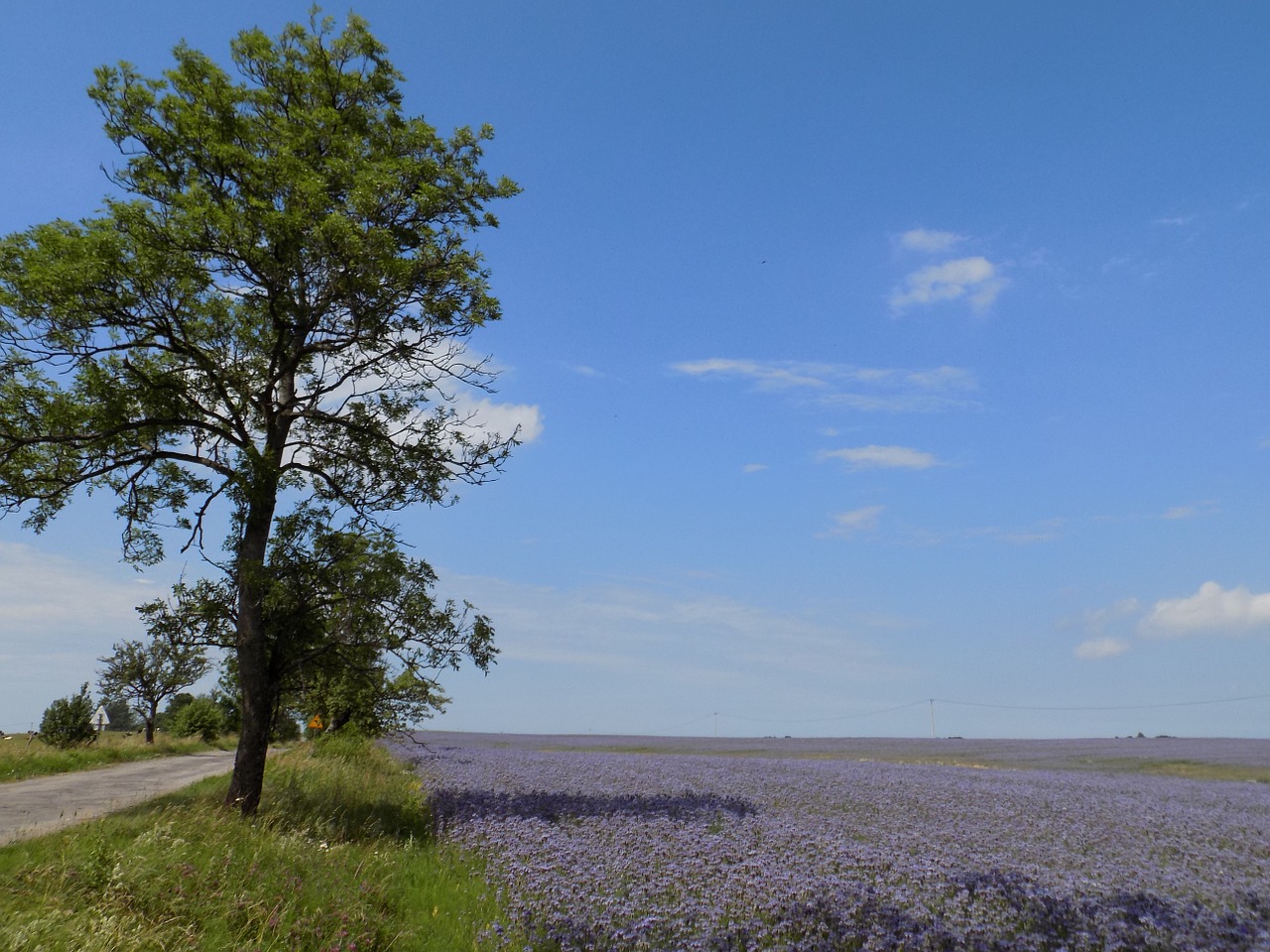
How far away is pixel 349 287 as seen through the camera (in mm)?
12430

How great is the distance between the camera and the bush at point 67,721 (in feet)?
95.1

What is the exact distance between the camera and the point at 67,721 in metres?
29.2

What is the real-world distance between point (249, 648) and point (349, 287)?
5.94 metres

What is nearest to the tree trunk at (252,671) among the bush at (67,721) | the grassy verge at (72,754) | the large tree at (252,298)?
the large tree at (252,298)

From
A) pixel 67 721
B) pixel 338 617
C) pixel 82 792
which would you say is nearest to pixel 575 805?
pixel 338 617

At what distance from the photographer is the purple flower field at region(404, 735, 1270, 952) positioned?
604 centimetres

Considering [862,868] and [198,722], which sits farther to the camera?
[198,722]

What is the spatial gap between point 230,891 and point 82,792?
43.9 ft

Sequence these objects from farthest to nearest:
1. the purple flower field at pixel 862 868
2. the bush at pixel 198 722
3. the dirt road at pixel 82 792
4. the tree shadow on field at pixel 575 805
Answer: the bush at pixel 198 722, the dirt road at pixel 82 792, the tree shadow on field at pixel 575 805, the purple flower field at pixel 862 868

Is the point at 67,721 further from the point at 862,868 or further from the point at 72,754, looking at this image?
the point at 862,868

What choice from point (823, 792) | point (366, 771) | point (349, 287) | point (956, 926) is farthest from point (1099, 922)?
point (366, 771)

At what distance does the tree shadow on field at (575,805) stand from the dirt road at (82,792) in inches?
213

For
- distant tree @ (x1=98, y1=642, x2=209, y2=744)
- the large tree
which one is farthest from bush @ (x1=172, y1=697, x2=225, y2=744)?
the large tree

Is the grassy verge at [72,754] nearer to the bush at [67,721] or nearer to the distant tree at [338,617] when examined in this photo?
the bush at [67,721]
